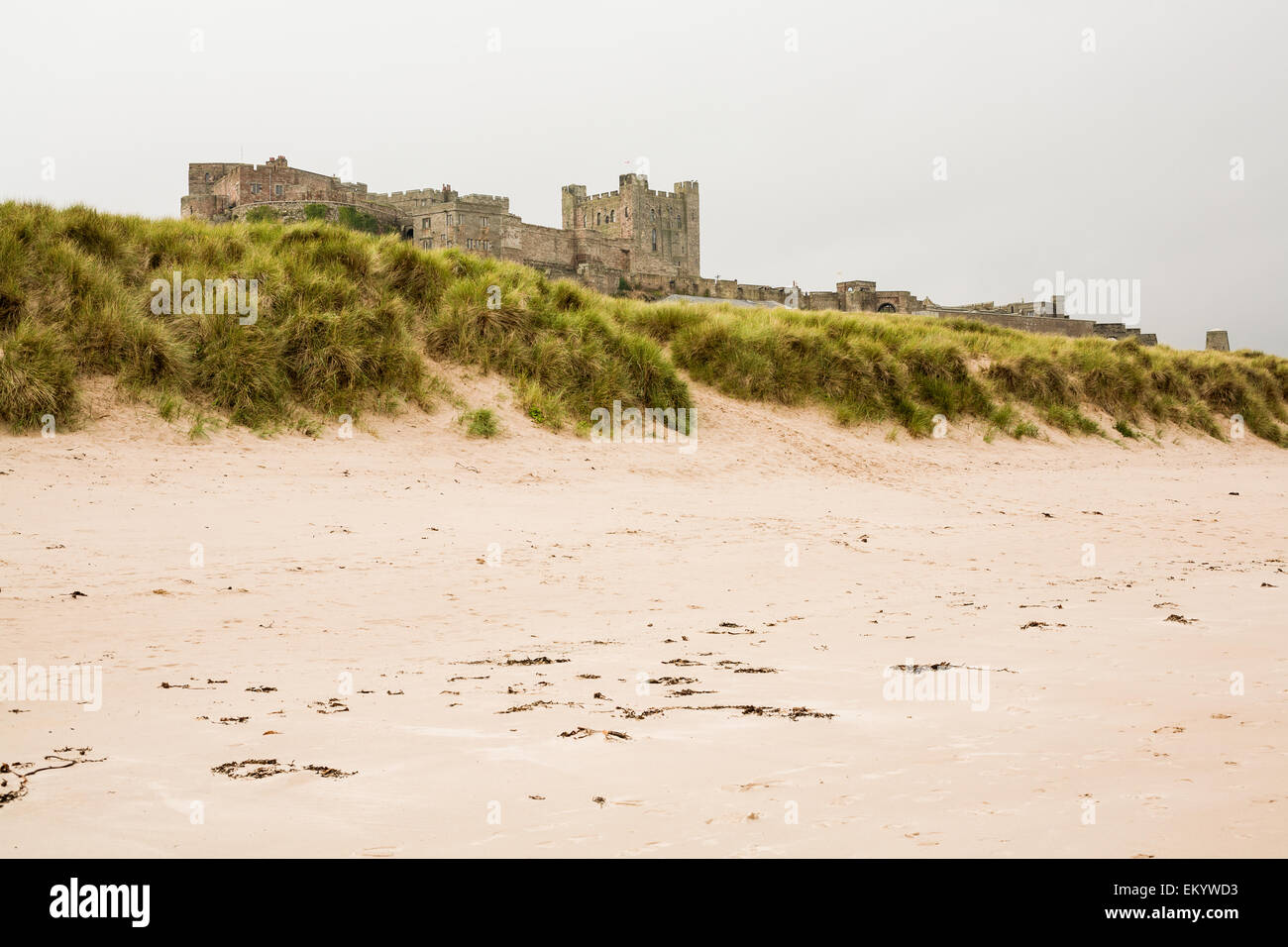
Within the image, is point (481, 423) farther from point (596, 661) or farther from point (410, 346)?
point (596, 661)

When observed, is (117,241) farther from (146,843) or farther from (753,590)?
(146,843)

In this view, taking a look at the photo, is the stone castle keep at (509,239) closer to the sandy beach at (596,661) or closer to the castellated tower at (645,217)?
the castellated tower at (645,217)

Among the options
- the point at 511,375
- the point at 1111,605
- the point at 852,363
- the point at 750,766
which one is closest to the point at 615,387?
the point at 511,375

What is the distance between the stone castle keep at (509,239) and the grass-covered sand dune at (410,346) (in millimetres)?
33491

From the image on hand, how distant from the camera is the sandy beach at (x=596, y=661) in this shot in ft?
8.36

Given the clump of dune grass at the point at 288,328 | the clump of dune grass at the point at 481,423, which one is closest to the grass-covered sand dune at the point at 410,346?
the clump of dune grass at the point at 288,328

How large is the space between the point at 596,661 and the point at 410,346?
845cm

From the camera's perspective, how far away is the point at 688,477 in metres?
11.4

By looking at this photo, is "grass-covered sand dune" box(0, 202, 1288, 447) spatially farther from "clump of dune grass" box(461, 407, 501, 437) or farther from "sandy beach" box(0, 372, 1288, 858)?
"sandy beach" box(0, 372, 1288, 858)

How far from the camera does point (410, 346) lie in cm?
1230

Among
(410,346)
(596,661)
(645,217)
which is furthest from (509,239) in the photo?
(596,661)

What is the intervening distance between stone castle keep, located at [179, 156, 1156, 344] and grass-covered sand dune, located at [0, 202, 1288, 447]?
33.5 meters

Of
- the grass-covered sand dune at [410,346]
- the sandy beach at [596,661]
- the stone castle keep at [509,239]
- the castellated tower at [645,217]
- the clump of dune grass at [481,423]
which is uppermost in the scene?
the castellated tower at [645,217]

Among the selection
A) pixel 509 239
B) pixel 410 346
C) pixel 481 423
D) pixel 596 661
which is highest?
pixel 509 239
